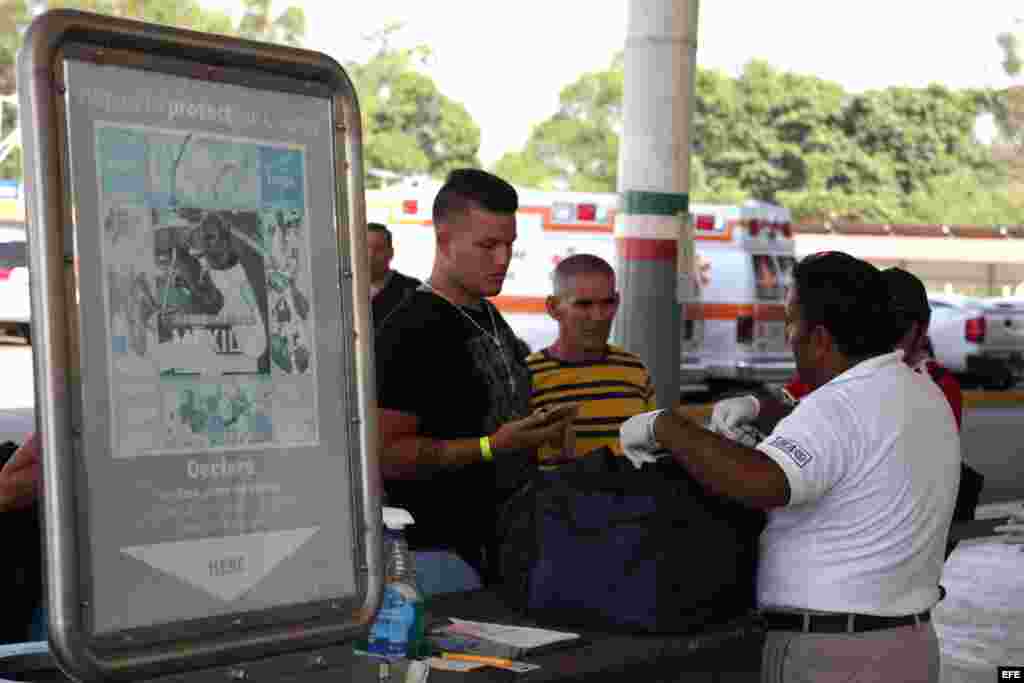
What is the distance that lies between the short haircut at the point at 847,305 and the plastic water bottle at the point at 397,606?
1.00 meters

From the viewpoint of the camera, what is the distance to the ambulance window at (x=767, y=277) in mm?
20953

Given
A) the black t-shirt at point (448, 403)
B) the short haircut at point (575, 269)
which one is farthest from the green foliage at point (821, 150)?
the black t-shirt at point (448, 403)

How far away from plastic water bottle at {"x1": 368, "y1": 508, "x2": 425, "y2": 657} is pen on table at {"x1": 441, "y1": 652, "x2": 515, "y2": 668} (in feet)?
0.20

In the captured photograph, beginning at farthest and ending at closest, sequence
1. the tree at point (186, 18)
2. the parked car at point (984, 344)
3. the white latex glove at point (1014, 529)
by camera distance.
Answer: the tree at point (186, 18), the parked car at point (984, 344), the white latex glove at point (1014, 529)

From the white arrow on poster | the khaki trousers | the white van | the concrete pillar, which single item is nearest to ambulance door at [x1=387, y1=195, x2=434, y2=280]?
the white van

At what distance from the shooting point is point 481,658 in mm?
3398

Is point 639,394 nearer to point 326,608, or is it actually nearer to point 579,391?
point 579,391

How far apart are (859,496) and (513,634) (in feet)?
2.54

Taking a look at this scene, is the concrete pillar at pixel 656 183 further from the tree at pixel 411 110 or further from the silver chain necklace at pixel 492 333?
the tree at pixel 411 110

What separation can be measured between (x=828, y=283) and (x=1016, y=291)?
6311 cm

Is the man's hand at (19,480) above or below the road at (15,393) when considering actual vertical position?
above

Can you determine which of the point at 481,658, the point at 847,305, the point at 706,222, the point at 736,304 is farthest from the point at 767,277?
the point at 481,658

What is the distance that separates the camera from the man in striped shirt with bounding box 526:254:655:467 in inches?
220

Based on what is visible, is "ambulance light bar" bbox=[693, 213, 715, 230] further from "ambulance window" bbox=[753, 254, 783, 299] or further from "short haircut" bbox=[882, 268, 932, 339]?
"short haircut" bbox=[882, 268, 932, 339]
